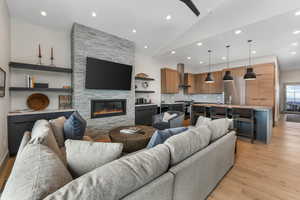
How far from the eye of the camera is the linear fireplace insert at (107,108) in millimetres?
3809

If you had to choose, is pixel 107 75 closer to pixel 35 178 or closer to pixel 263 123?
pixel 35 178

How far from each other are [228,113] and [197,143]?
3148mm

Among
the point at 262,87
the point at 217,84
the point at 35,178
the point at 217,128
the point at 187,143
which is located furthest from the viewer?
the point at 217,84

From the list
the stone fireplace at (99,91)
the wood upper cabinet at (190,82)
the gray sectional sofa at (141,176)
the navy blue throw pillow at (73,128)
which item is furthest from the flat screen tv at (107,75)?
the wood upper cabinet at (190,82)

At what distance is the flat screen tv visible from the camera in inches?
142

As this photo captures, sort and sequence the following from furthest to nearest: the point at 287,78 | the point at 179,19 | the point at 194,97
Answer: the point at 287,78
the point at 194,97
the point at 179,19

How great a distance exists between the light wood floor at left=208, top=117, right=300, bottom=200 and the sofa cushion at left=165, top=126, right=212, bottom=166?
76 cm

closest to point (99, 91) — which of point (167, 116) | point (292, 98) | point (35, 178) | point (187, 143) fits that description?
point (167, 116)

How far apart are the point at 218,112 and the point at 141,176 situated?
13.6 ft

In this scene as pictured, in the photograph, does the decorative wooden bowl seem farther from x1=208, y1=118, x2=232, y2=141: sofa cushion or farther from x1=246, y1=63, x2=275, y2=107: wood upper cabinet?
x1=246, y1=63, x2=275, y2=107: wood upper cabinet

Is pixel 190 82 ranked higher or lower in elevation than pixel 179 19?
lower

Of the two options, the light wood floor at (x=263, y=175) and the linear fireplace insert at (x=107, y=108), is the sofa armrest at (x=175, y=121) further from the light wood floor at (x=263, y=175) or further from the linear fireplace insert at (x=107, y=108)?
the linear fireplace insert at (x=107, y=108)

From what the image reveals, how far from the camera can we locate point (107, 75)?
3930 millimetres

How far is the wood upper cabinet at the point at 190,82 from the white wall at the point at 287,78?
21.2 feet
